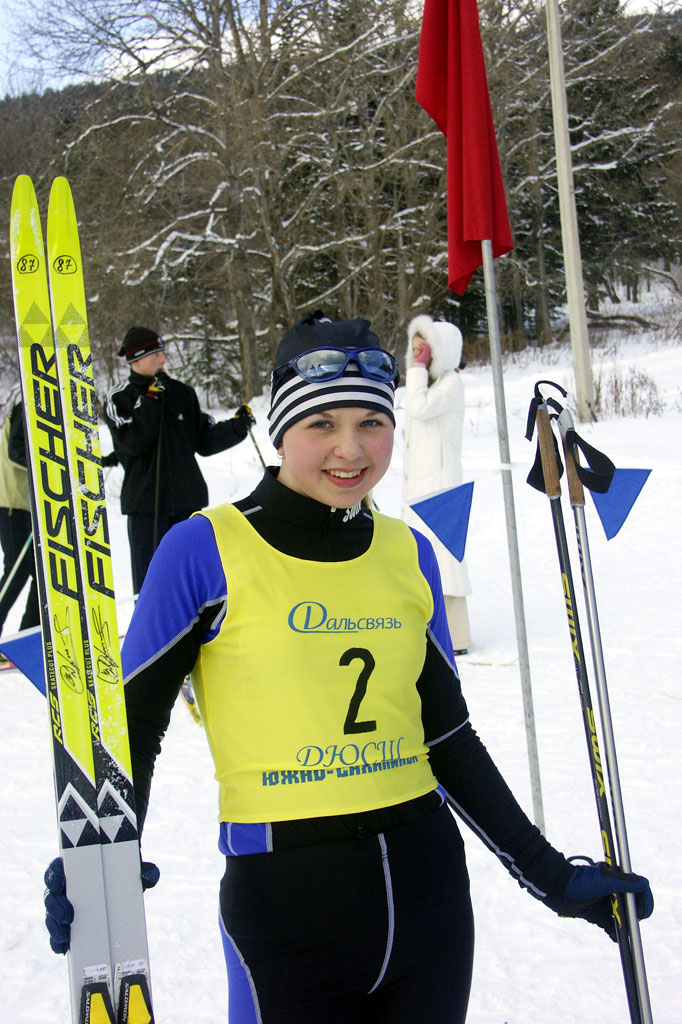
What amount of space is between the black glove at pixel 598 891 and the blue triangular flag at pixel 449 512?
185 cm

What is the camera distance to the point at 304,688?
144cm

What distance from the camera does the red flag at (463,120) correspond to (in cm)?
340

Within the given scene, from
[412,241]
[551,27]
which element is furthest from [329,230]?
[551,27]

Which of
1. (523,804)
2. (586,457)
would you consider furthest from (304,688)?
(523,804)

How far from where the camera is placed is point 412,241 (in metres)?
23.8

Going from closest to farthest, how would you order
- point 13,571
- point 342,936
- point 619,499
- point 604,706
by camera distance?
point 342,936, point 604,706, point 619,499, point 13,571

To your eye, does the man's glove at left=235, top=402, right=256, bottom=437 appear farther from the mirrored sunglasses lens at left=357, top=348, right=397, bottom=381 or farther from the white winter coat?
the mirrored sunglasses lens at left=357, top=348, right=397, bottom=381

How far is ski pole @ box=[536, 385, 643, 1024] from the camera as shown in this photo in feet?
5.82

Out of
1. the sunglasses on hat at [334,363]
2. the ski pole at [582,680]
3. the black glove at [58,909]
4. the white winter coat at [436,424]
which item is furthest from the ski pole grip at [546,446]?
the white winter coat at [436,424]

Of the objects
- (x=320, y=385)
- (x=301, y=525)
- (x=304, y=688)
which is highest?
(x=320, y=385)

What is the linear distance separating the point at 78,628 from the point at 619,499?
72.2 inches

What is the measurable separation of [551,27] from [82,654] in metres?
13.6

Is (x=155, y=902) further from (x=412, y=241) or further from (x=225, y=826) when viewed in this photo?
(x=412, y=241)

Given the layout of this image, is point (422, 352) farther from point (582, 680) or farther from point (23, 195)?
point (23, 195)
